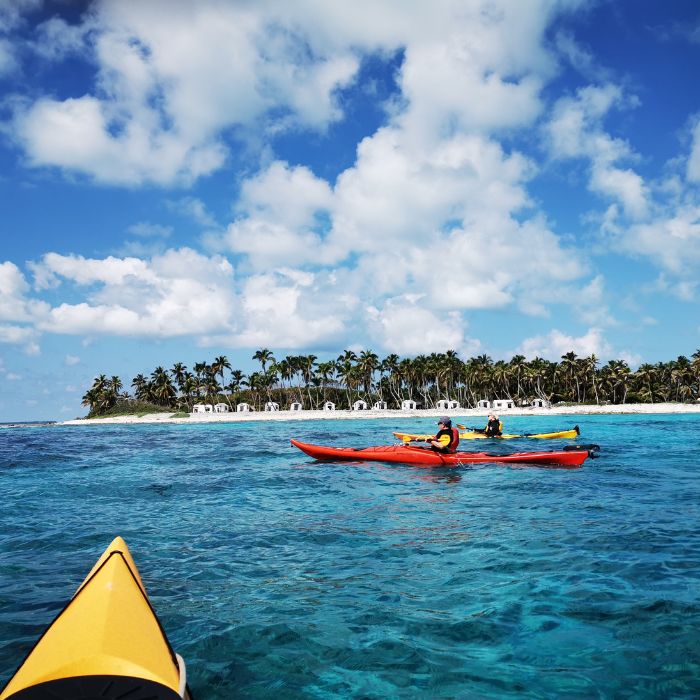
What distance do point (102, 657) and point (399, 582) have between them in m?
4.58

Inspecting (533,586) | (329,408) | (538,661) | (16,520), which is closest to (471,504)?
(533,586)

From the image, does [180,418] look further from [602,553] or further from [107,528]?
[602,553]

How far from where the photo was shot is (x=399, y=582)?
7.52 m

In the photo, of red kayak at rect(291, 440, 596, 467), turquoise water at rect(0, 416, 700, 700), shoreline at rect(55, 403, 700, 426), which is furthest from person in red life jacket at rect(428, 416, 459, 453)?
shoreline at rect(55, 403, 700, 426)

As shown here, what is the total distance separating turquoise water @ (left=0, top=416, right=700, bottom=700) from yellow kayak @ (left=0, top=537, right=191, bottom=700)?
122cm

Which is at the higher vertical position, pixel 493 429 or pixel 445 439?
pixel 445 439

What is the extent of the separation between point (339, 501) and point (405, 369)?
95.6m

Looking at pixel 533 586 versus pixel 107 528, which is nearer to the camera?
pixel 533 586

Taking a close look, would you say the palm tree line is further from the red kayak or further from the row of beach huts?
the red kayak

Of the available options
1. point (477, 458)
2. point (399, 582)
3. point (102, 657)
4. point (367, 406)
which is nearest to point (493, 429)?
point (477, 458)

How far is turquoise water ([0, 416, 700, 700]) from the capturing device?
5184mm

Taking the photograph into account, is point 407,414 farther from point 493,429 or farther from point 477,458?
point 477,458

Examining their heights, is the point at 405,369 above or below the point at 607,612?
above

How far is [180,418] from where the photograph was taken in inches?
3666
